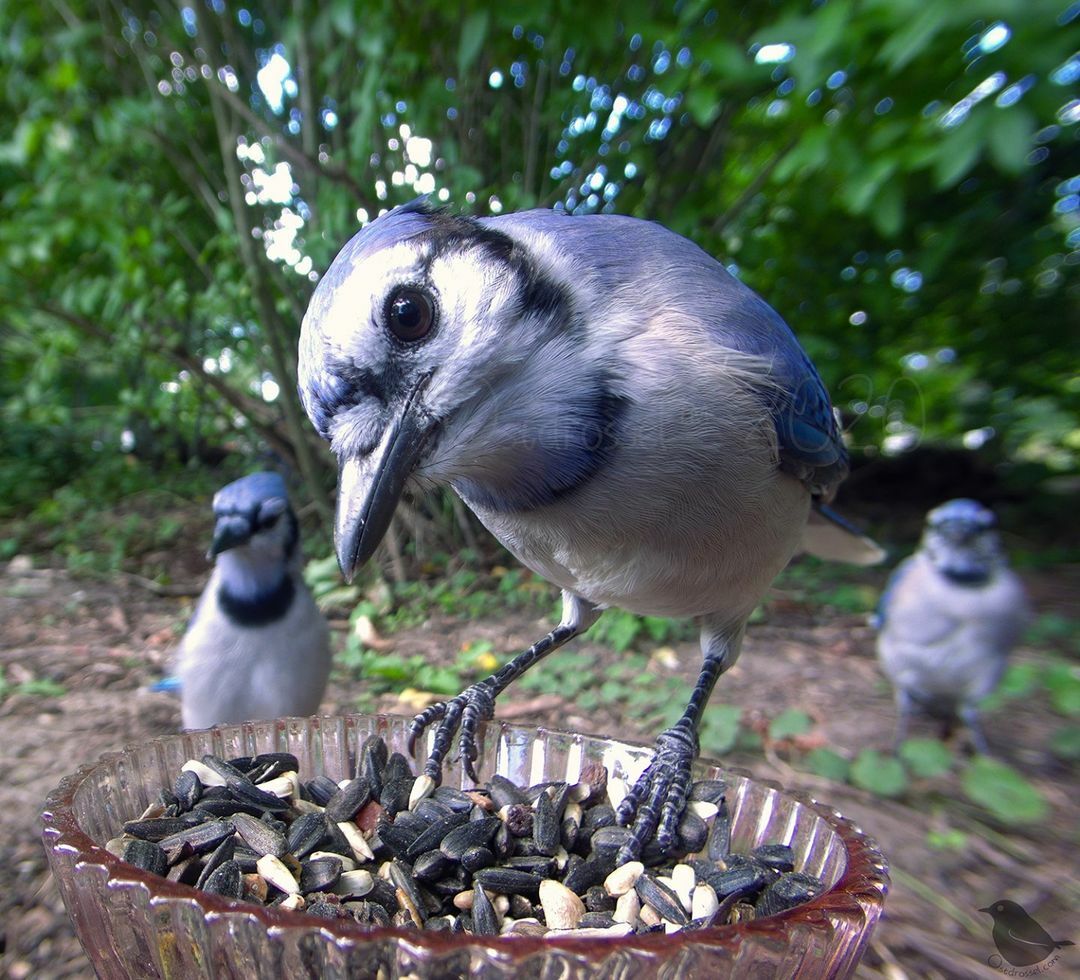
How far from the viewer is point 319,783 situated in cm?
118

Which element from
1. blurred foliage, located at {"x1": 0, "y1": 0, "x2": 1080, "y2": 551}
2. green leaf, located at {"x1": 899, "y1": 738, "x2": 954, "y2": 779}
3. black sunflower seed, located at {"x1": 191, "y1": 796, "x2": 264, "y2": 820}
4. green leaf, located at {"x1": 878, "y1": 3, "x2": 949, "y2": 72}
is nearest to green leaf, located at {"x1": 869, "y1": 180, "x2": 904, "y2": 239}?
blurred foliage, located at {"x1": 0, "y1": 0, "x2": 1080, "y2": 551}

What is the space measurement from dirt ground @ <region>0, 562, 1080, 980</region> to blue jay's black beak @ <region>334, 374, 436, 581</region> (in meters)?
1.22

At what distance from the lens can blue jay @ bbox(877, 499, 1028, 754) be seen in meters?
3.06

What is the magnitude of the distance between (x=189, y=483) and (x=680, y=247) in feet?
20.4

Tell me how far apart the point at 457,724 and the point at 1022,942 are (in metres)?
1.05

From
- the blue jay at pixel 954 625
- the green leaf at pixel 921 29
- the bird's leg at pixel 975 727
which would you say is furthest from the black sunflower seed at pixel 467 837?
the bird's leg at pixel 975 727

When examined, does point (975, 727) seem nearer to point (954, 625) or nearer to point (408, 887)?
point (954, 625)

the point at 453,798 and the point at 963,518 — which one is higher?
the point at 963,518

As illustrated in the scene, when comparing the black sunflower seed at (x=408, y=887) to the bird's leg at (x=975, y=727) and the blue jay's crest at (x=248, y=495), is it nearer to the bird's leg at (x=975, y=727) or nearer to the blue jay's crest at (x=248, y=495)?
the blue jay's crest at (x=248, y=495)

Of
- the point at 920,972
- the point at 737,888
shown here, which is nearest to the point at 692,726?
the point at 737,888

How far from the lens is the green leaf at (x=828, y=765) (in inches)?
99.7

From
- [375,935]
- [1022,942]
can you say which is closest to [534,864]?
[375,935]

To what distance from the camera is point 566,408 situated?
1.02 m

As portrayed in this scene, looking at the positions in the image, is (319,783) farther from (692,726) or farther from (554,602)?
(554,602)
